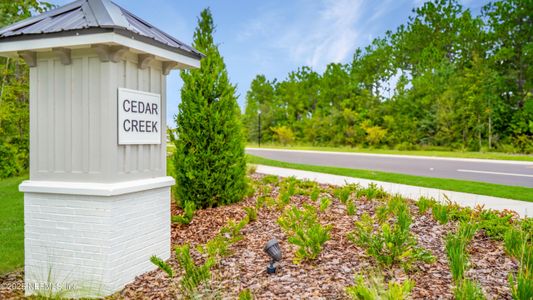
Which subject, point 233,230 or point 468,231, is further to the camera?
point 233,230

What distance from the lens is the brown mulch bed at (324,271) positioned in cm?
353

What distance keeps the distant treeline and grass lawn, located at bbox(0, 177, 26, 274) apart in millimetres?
24533

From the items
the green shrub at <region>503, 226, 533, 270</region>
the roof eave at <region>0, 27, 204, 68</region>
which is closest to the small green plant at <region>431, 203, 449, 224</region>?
the green shrub at <region>503, 226, 533, 270</region>

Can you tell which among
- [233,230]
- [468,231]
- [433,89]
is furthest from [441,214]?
[433,89]

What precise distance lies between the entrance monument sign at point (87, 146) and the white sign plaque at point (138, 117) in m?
0.01

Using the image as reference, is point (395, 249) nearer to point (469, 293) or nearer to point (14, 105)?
point (469, 293)

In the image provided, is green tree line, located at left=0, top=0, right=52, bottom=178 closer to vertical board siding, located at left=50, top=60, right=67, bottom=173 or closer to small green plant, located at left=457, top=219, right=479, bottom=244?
vertical board siding, located at left=50, top=60, right=67, bottom=173

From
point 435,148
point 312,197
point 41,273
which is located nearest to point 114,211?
point 41,273

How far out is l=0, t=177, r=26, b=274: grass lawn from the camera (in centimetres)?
537

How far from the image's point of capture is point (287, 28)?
1505cm

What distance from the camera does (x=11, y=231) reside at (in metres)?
6.75

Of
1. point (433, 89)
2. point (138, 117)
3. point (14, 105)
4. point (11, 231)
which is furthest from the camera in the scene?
point (433, 89)

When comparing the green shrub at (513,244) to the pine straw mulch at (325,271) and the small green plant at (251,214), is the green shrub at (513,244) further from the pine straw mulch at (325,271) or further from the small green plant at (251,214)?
the small green plant at (251,214)

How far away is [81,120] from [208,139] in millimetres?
2429
